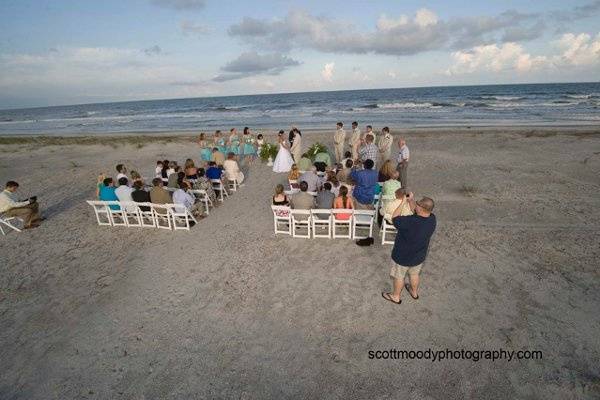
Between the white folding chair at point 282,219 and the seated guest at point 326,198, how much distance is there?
2.38ft

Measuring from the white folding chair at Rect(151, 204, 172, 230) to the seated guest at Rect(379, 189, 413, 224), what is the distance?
5.00 meters

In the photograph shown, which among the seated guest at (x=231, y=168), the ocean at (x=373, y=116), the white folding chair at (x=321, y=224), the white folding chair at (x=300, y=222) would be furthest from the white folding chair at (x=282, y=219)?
the ocean at (x=373, y=116)

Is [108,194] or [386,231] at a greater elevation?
[108,194]

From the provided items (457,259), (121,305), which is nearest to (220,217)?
(121,305)

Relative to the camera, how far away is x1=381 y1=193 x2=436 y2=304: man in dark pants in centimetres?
434

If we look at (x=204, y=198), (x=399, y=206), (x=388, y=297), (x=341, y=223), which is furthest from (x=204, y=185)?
(x=388, y=297)

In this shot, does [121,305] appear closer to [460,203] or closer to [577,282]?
[577,282]

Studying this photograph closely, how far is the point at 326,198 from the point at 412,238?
2.87 m

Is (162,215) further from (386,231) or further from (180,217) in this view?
(386,231)

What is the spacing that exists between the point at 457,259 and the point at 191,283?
5122 millimetres

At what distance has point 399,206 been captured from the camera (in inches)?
202

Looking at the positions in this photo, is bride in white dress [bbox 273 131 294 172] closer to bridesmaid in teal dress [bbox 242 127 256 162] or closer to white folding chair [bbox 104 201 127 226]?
bridesmaid in teal dress [bbox 242 127 256 162]

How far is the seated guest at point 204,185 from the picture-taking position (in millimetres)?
9312

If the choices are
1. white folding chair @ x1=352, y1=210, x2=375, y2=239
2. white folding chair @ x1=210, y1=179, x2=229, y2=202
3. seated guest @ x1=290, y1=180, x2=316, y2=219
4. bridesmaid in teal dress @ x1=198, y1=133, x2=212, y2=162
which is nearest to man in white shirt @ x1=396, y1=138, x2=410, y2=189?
white folding chair @ x1=352, y1=210, x2=375, y2=239
